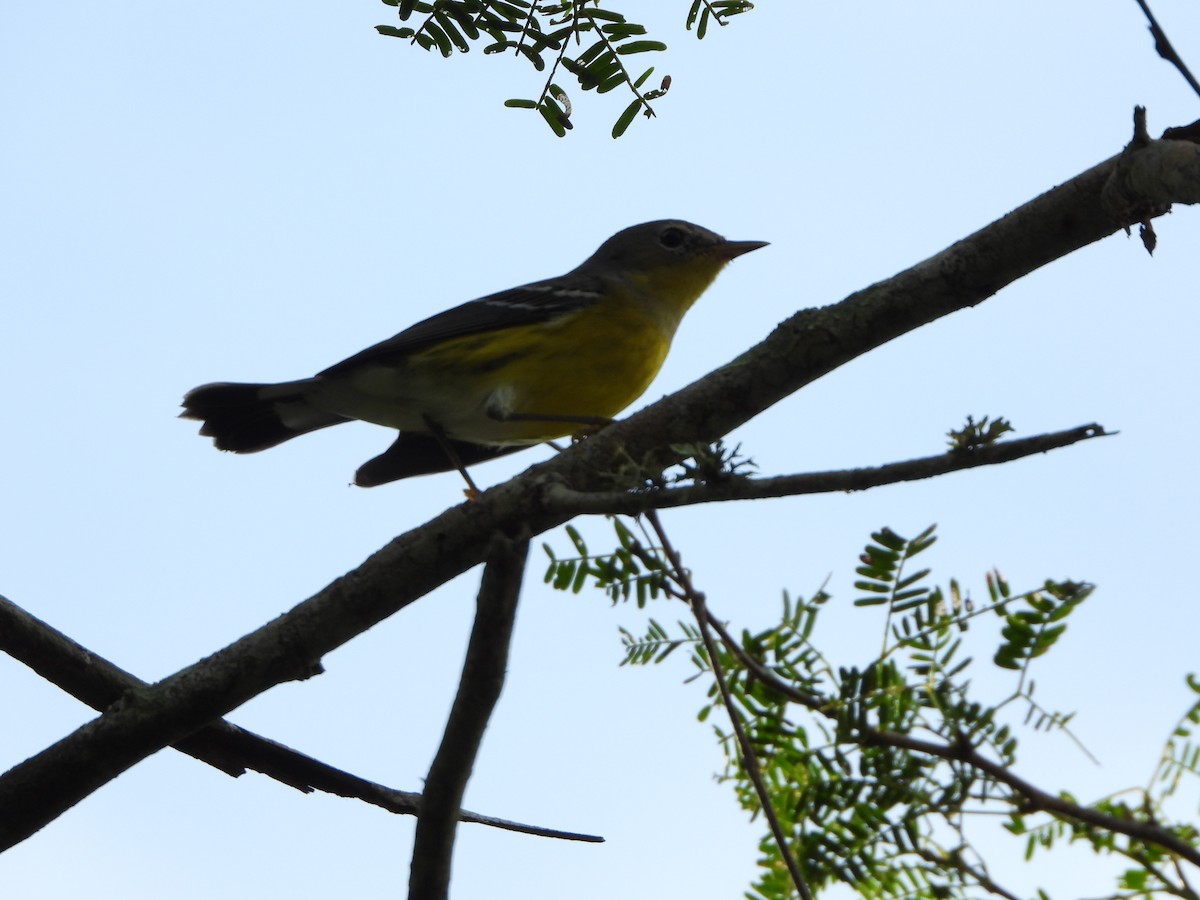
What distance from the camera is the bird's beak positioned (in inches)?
317

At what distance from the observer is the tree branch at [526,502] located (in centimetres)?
342

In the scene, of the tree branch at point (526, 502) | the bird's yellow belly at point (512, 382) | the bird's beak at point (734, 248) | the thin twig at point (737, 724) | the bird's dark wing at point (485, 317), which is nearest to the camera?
the thin twig at point (737, 724)

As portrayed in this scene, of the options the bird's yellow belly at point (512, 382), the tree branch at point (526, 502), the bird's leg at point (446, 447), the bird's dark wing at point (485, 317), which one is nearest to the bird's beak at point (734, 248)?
the bird's dark wing at point (485, 317)

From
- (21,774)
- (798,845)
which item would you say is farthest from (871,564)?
(21,774)

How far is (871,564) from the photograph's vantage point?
2547 mm

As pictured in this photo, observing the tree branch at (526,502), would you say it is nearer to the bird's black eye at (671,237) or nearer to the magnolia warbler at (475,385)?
the magnolia warbler at (475,385)

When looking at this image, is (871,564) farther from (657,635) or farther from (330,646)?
(330,646)

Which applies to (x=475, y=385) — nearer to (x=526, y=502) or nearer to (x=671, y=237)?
(x=671, y=237)

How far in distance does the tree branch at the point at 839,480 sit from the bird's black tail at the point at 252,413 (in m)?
4.75

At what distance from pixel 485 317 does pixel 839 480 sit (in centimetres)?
500

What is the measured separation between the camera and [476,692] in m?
2.41

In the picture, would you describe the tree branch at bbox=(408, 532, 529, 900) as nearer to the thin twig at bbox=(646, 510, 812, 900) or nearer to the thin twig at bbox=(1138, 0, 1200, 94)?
the thin twig at bbox=(646, 510, 812, 900)

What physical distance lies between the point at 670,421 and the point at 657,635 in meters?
1.09

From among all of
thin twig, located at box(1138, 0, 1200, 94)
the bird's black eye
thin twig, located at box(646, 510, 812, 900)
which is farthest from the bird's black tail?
thin twig, located at box(1138, 0, 1200, 94)
